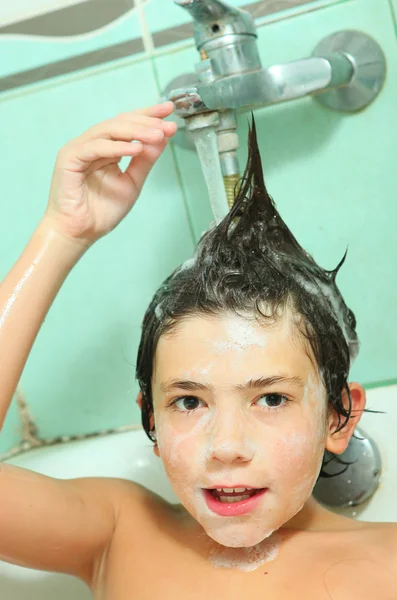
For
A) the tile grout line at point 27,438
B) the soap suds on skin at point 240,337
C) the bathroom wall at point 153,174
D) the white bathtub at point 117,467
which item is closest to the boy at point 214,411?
the soap suds on skin at point 240,337

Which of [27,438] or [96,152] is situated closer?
[96,152]

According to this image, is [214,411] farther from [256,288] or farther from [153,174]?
[153,174]

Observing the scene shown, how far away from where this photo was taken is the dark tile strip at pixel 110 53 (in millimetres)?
1142

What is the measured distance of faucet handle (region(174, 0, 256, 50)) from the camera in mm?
968

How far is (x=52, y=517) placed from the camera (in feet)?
3.01

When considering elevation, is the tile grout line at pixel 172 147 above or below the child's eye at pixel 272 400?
above

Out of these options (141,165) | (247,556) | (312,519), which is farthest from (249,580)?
(141,165)

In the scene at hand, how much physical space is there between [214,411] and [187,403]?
0.15ft

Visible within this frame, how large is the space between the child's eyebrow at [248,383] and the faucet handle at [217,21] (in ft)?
1.50

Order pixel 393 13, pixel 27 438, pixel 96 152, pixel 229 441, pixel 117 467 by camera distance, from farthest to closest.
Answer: pixel 27 438
pixel 117 467
pixel 393 13
pixel 96 152
pixel 229 441

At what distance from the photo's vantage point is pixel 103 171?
964 mm

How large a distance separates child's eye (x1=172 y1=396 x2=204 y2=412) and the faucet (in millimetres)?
309

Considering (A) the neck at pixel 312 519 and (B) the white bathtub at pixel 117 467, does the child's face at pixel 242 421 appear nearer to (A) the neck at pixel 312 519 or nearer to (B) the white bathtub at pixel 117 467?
(A) the neck at pixel 312 519

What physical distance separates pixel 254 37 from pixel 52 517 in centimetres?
67
